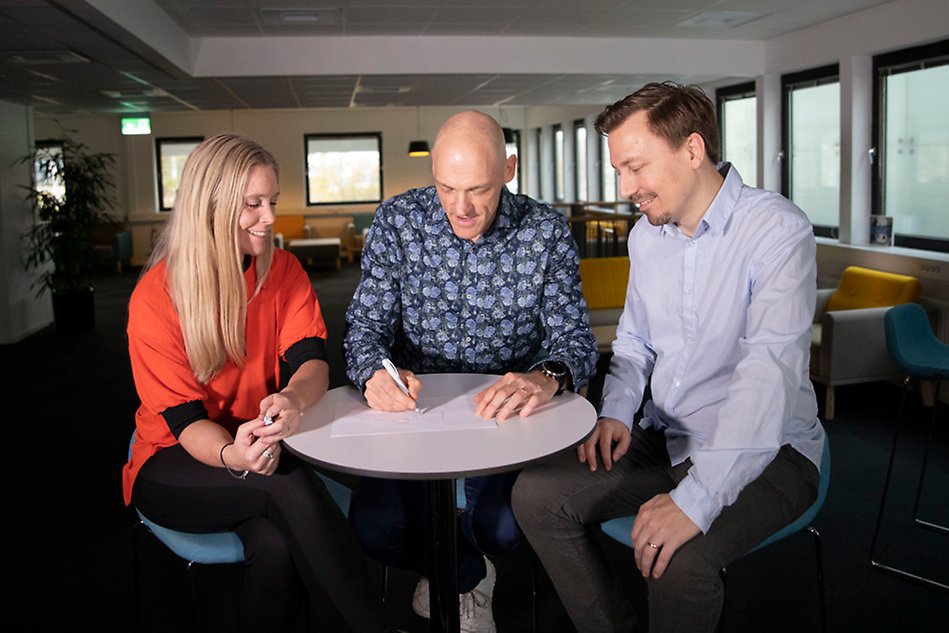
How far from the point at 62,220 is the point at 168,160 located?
7.74 m

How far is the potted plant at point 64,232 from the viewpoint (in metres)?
8.82

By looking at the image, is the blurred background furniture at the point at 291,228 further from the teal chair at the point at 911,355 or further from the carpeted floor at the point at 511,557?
the teal chair at the point at 911,355

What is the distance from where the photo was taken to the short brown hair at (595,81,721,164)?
2.05 meters

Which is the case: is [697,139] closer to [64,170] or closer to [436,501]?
[436,501]

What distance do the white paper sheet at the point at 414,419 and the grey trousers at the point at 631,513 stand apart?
8.4 inches

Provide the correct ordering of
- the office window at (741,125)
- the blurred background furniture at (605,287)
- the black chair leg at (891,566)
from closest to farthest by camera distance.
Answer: the black chair leg at (891,566) < the blurred background furniture at (605,287) < the office window at (741,125)

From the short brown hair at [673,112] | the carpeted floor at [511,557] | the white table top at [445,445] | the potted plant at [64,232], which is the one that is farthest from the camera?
the potted plant at [64,232]

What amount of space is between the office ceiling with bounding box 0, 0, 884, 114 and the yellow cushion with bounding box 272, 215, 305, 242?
18.5 ft

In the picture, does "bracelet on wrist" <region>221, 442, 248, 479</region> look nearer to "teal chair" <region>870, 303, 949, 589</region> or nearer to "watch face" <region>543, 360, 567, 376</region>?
"watch face" <region>543, 360, 567, 376</region>

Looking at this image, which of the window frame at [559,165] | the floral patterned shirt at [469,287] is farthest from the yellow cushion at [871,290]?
the window frame at [559,165]

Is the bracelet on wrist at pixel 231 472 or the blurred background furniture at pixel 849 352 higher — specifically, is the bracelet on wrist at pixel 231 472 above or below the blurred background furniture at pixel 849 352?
above

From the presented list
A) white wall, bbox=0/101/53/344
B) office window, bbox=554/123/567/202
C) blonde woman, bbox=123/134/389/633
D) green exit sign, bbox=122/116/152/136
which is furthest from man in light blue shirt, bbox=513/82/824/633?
office window, bbox=554/123/567/202

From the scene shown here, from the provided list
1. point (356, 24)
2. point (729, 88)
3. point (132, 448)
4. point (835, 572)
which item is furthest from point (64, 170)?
point (835, 572)

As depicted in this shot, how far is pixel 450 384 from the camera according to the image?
2336 millimetres
